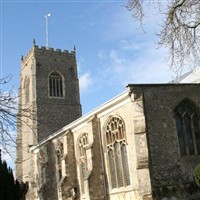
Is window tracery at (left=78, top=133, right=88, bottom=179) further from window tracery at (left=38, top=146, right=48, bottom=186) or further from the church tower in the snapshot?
the church tower

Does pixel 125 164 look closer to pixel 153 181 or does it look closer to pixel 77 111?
pixel 153 181

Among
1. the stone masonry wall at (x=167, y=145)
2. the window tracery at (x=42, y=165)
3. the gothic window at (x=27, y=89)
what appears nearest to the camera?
the stone masonry wall at (x=167, y=145)

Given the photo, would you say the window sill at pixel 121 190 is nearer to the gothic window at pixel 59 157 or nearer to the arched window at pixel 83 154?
the arched window at pixel 83 154

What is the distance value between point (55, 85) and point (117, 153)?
890 inches

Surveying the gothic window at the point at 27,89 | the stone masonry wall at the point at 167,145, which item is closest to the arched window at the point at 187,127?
the stone masonry wall at the point at 167,145

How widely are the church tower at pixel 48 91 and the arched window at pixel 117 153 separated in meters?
17.5

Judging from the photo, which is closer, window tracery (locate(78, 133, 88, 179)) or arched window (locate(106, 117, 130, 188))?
arched window (locate(106, 117, 130, 188))

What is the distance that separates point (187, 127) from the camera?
67.2ft

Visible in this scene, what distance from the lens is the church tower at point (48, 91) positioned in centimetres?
4056

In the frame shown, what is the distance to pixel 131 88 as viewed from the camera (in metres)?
19.8

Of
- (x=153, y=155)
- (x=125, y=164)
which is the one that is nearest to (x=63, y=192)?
(x=125, y=164)

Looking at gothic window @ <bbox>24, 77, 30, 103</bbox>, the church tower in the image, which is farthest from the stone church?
gothic window @ <bbox>24, 77, 30, 103</bbox>

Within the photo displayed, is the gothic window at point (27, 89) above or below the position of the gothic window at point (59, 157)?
above

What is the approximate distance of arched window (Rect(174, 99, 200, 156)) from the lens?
2003cm
